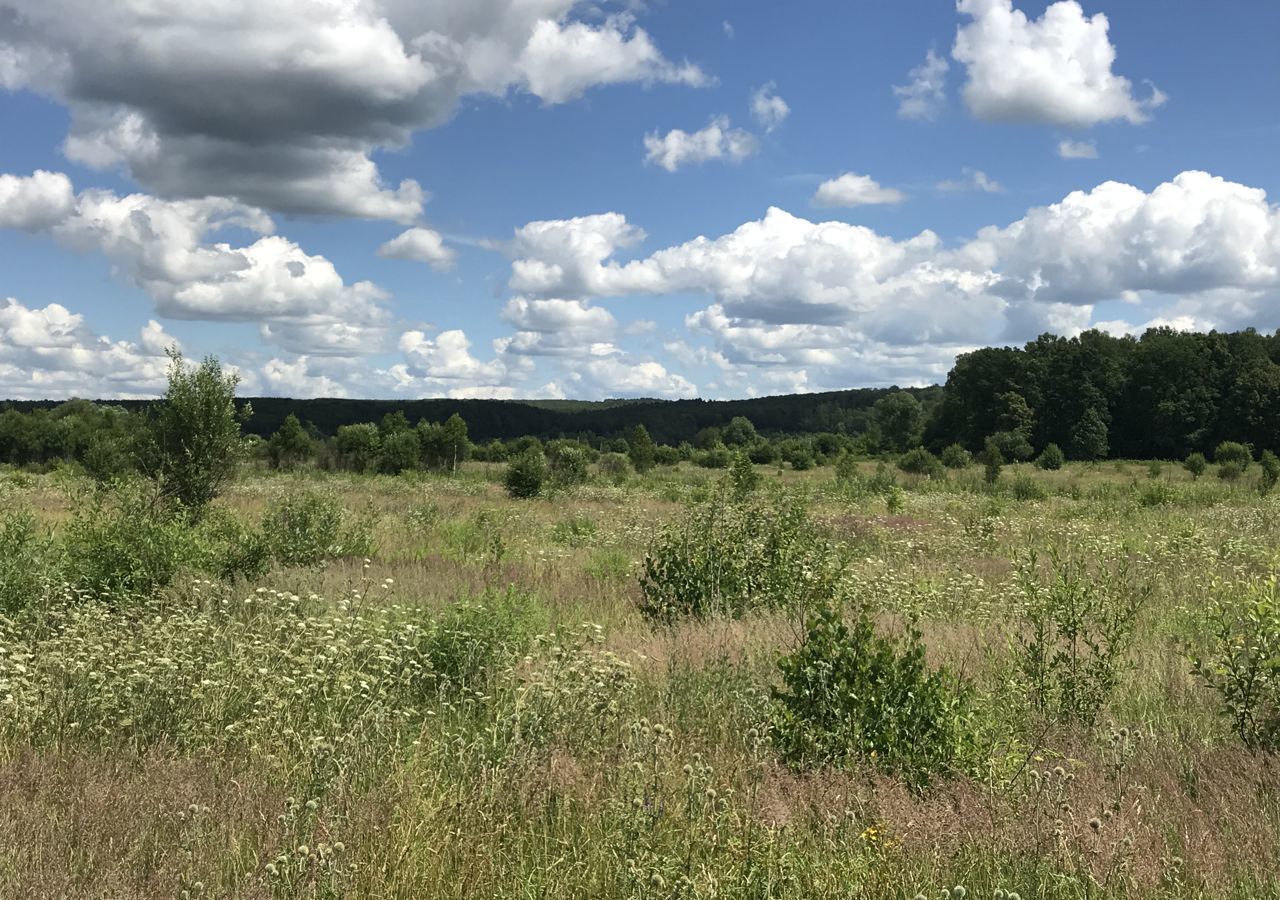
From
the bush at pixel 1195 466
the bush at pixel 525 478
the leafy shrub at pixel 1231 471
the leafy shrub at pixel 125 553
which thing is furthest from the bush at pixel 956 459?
the leafy shrub at pixel 125 553

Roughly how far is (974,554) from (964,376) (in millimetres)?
78033

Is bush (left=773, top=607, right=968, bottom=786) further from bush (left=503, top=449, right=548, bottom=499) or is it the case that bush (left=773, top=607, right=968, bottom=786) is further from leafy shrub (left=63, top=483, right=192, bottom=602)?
bush (left=503, top=449, right=548, bottom=499)

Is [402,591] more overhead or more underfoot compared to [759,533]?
more underfoot

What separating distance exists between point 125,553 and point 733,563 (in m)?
7.32

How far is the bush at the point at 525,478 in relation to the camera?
122 feet

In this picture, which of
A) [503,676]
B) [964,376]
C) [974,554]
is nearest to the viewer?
[503,676]

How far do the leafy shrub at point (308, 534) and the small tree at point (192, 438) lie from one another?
11.5 feet

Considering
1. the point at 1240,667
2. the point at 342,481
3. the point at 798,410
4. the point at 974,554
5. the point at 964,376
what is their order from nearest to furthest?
the point at 1240,667
the point at 974,554
the point at 342,481
the point at 964,376
the point at 798,410

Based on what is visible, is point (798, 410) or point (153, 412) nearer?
point (153, 412)

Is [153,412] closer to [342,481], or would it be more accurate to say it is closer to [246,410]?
[246,410]

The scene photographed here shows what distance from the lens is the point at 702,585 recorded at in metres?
9.68

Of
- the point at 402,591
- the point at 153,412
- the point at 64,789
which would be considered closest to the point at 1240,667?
the point at 64,789

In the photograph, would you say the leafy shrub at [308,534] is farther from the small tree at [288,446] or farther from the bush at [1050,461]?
the small tree at [288,446]

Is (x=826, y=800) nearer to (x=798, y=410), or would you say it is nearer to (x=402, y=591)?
(x=402, y=591)
